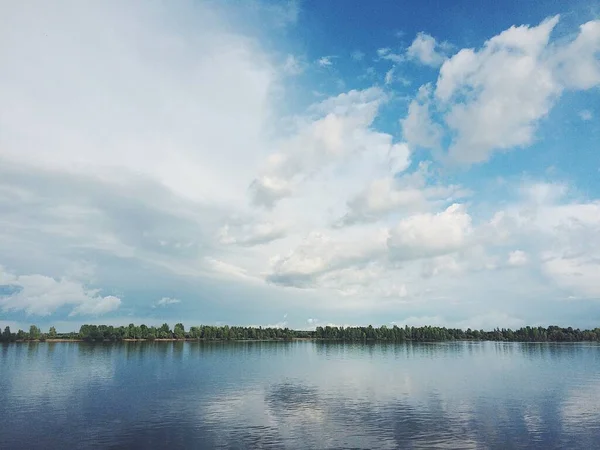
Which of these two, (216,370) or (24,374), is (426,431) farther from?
(24,374)

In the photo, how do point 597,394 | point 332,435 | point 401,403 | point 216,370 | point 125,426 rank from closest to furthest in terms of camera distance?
point 332,435 < point 125,426 < point 401,403 < point 597,394 < point 216,370

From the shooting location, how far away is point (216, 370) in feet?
458

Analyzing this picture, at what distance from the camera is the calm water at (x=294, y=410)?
57000 mm

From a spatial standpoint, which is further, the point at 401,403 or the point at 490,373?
the point at 490,373

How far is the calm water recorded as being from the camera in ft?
187

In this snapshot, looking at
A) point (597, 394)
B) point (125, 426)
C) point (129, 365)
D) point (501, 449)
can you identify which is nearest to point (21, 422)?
point (125, 426)

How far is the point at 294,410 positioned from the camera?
246 feet

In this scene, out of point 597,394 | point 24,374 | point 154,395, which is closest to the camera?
point 154,395

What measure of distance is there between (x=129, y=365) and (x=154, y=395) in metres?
71.4

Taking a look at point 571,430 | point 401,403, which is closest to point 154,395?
point 401,403

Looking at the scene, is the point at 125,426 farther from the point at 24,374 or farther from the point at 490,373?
the point at 490,373

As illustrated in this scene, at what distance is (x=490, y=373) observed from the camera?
140125 mm

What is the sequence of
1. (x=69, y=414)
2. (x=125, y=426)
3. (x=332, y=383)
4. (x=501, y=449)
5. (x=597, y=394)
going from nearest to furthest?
1. (x=501, y=449)
2. (x=125, y=426)
3. (x=69, y=414)
4. (x=597, y=394)
5. (x=332, y=383)

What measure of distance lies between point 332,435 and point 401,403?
96.4ft
